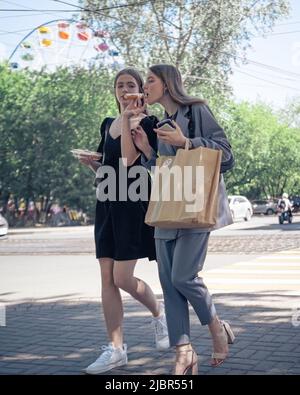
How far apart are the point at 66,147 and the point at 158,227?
31639 mm

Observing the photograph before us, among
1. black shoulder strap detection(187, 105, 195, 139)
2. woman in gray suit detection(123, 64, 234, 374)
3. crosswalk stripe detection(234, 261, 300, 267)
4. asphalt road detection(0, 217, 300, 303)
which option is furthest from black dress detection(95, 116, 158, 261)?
crosswalk stripe detection(234, 261, 300, 267)

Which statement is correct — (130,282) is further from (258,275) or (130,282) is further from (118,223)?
(258,275)

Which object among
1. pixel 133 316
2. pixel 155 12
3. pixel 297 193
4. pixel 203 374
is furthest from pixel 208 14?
pixel 297 193

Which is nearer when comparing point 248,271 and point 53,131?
point 248,271

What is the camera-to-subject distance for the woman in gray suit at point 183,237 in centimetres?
353

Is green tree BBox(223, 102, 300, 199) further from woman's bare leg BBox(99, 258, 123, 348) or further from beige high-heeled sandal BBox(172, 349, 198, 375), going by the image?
beige high-heeled sandal BBox(172, 349, 198, 375)

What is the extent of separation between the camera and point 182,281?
139 inches

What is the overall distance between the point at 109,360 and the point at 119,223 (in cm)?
86

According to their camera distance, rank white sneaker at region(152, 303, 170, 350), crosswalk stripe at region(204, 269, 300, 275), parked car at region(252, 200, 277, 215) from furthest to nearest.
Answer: parked car at region(252, 200, 277, 215), crosswalk stripe at region(204, 269, 300, 275), white sneaker at region(152, 303, 170, 350)

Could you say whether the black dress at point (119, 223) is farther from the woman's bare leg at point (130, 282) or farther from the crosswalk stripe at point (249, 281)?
the crosswalk stripe at point (249, 281)

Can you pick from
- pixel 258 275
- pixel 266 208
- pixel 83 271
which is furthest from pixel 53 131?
pixel 258 275

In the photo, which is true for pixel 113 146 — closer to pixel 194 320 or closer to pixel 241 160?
pixel 194 320

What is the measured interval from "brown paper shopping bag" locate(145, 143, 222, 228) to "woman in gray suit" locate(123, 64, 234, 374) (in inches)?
4.0

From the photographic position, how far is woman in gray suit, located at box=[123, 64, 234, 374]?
353cm
